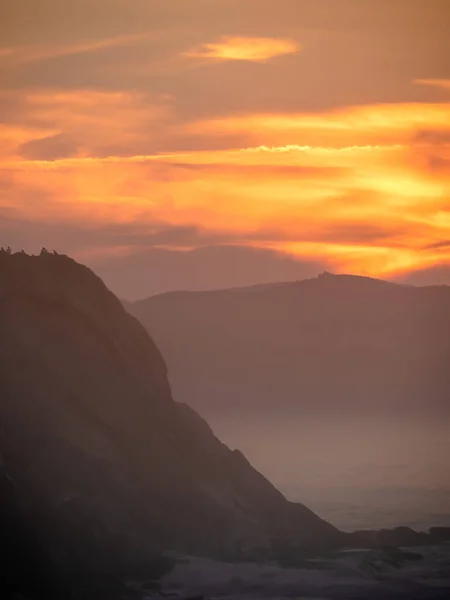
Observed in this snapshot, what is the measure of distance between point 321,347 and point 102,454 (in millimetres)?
79706

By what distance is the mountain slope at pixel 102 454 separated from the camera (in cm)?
4175

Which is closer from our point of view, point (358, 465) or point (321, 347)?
point (358, 465)

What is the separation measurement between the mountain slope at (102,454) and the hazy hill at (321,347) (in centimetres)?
5631

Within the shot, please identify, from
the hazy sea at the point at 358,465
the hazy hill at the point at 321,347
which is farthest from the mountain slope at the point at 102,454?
the hazy hill at the point at 321,347

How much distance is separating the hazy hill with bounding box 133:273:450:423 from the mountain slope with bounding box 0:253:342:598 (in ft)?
185

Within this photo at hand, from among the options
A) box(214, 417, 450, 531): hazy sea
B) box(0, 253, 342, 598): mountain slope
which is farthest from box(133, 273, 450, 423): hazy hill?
box(0, 253, 342, 598): mountain slope

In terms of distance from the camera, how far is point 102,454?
1773 inches

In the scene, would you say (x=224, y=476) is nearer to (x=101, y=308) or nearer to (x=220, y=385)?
(x=101, y=308)

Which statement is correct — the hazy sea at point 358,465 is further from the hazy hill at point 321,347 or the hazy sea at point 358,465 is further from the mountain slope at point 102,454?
the mountain slope at point 102,454

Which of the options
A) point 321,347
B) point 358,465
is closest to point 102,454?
point 358,465

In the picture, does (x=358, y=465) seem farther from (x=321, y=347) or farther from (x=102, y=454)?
(x=102, y=454)

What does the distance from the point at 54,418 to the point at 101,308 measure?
5548mm

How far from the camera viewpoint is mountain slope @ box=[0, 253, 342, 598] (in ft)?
137


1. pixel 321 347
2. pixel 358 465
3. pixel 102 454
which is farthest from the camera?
pixel 321 347
